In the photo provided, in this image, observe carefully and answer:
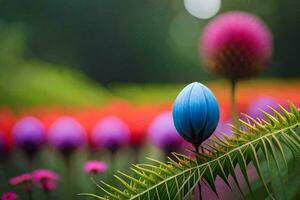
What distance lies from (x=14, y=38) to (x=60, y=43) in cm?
90

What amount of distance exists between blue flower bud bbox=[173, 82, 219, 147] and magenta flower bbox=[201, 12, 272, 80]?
48 centimetres

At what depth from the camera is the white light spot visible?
239 centimetres

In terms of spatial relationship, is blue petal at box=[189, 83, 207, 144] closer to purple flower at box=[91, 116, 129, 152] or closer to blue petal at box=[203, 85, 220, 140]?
blue petal at box=[203, 85, 220, 140]

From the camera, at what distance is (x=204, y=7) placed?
2396mm

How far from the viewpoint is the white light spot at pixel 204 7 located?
7.84 ft

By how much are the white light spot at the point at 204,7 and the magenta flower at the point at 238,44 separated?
1595 mm

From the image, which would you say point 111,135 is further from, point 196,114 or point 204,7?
point 204,7

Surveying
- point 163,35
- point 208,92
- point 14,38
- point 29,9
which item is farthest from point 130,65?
point 208,92

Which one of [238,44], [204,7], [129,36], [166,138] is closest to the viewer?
[166,138]

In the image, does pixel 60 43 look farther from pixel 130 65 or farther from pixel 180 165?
pixel 180 165

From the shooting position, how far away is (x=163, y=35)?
2.73 meters

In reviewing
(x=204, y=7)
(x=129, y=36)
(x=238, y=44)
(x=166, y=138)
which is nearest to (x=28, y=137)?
(x=166, y=138)

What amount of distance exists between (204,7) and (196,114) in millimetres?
2142

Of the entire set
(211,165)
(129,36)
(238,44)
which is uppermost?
(129,36)
